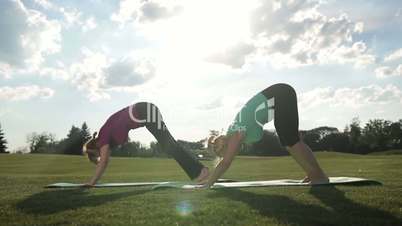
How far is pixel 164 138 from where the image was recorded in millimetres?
9406

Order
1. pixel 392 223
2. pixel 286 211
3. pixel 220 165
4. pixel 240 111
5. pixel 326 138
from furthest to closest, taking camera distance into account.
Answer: pixel 326 138 < pixel 240 111 < pixel 220 165 < pixel 286 211 < pixel 392 223

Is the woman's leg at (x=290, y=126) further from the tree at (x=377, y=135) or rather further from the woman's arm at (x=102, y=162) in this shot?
the tree at (x=377, y=135)

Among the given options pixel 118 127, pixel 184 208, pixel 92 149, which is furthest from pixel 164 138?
pixel 184 208

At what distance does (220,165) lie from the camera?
7102mm

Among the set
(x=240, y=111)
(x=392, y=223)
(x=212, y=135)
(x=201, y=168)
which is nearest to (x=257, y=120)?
(x=240, y=111)

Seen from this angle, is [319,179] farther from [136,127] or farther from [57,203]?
[57,203]

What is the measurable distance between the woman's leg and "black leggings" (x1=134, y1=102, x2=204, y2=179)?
2.19m

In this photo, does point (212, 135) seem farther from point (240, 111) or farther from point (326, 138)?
point (326, 138)

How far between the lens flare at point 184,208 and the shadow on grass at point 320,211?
0.70 meters

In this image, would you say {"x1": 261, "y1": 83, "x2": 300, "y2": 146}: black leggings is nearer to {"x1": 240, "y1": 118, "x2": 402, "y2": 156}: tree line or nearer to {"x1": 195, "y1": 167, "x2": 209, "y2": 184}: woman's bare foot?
{"x1": 195, "y1": 167, "x2": 209, "y2": 184}: woman's bare foot

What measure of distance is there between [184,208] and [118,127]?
4.05 meters

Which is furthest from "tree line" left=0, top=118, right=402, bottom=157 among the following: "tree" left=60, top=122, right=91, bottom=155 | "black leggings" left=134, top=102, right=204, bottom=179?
"black leggings" left=134, top=102, right=204, bottom=179

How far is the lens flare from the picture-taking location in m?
4.79

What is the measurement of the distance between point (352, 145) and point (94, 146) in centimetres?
9728
